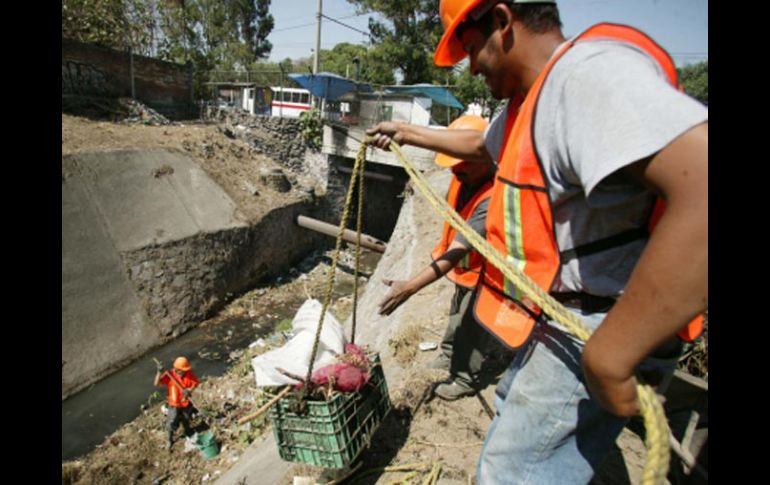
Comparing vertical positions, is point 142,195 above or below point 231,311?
above

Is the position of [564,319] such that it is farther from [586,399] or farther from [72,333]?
[72,333]

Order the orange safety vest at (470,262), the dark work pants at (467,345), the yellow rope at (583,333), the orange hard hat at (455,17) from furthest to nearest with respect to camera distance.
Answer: the dark work pants at (467,345) → the orange safety vest at (470,262) → the orange hard hat at (455,17) → the yellow rope at (583,333)

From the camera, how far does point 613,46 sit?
0.94 m

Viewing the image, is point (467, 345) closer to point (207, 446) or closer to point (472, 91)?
point (207, 446)

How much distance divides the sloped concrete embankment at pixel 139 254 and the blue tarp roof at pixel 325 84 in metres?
7.45

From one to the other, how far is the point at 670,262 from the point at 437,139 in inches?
67.8

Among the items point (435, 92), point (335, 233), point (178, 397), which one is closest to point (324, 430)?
point (178, 397)

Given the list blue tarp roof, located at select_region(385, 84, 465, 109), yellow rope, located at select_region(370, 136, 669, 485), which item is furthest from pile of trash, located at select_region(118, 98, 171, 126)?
yellow rope, located at select_region(370, 136, 669, 485)

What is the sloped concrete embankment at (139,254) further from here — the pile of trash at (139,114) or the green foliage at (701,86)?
the green foliage at (701,86)

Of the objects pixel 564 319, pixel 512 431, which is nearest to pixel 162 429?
pixel 512 431

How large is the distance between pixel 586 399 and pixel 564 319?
0.31 metres

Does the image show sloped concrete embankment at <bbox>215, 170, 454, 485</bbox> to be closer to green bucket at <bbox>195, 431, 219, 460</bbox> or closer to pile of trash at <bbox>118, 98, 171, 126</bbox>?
green bucket at <bbox>195, 431, 219, 460</bbox>

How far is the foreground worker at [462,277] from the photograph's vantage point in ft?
9.20

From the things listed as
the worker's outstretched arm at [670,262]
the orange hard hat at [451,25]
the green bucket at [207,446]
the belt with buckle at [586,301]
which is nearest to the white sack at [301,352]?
the belt with buckle at [586,301]
